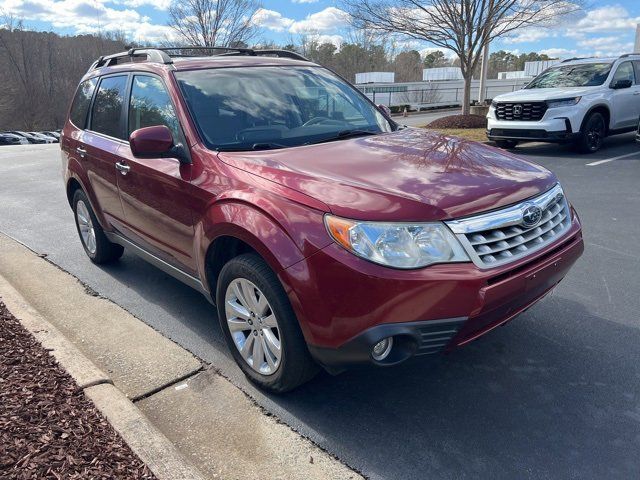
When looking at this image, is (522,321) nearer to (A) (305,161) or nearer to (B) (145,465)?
(A) (305,161)

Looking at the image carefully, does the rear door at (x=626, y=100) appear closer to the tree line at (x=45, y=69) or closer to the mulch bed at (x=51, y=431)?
the mulch bed at (x=51, y=431)

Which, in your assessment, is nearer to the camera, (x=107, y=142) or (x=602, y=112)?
(x=107, y=142)

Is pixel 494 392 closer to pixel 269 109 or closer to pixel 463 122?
pixel 269 109

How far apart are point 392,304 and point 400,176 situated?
0.74 metres

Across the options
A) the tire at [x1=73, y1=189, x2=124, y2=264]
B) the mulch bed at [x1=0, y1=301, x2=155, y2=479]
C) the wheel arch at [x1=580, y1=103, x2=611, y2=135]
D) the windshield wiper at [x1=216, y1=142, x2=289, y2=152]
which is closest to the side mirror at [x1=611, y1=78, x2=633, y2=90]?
the wheel arch at [x1=580, y1=103, x2=611, y2=135]

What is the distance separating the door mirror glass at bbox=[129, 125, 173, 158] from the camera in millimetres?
3166

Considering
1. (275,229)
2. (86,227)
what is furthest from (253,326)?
(86,227)

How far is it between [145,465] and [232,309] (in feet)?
3.19

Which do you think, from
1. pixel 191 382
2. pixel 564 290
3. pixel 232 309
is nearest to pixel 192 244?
pixel 232 309

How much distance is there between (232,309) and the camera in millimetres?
3035

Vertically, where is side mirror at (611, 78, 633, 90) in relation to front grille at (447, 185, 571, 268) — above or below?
above

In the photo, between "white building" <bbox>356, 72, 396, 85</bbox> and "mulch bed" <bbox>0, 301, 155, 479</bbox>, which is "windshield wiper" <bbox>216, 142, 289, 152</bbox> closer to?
"mulch bed" <bbox>0, 301, 155, 479</bbox>

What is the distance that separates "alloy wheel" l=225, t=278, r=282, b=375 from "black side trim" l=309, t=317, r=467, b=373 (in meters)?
0.34

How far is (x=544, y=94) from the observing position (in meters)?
10.1
